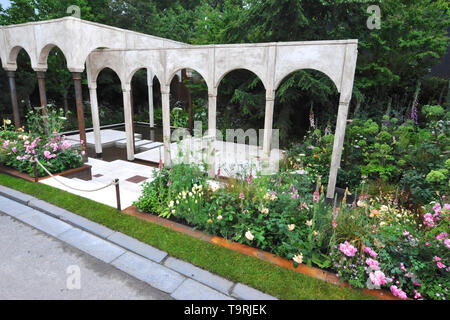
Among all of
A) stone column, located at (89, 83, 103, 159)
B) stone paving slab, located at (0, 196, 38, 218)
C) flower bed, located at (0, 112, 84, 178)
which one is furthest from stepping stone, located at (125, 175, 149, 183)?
stone column, located at (89, 83, 103, 159)

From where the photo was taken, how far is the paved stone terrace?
311 cm

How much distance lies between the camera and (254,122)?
39.1 ft

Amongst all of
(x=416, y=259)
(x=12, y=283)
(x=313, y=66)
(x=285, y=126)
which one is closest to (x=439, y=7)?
(x=285, y=126)

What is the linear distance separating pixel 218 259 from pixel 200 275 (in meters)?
0.32

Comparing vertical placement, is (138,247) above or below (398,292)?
below

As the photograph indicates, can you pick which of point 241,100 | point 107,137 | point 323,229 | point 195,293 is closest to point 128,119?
point 107,137

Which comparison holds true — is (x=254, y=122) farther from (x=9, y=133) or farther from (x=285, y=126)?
(x=9, y=133)

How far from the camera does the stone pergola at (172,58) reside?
5.59m

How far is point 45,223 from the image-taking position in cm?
448

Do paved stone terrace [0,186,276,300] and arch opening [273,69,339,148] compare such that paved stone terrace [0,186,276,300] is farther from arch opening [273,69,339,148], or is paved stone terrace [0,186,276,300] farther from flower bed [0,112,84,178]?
arch opening [273,69,339,148]

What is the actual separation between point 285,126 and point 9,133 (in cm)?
836

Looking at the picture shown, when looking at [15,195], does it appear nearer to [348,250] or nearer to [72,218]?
[72,218]

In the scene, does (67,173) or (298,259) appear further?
(67,173)

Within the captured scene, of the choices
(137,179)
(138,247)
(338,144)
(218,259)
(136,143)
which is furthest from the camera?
(136,143)
